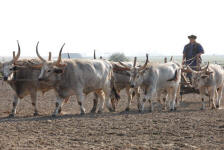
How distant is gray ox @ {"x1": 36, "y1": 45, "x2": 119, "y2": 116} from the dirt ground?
0.88 meters

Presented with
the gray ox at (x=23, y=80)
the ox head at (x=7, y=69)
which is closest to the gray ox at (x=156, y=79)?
the gray ox at (x=23, y=80)

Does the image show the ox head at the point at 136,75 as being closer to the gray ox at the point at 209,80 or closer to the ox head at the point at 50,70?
the ox head at the point at 50,70

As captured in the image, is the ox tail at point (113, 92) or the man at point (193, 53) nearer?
the ox tail at point (113, 92)

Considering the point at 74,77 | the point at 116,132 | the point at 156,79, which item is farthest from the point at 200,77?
the point at 116,132

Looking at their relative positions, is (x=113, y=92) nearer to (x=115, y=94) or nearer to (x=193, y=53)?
(x=115, y=94)

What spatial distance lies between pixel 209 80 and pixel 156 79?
228 centimetres

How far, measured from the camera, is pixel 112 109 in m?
14.1

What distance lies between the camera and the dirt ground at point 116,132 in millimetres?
8156

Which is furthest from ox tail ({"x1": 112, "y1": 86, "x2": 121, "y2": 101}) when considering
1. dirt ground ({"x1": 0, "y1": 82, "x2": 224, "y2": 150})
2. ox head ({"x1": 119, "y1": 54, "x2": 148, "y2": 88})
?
dirt ground ({"x1": 0, "y1": 82, "x2": 224, "y2": 150})

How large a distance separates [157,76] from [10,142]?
6647mm

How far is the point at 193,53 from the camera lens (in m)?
16.1

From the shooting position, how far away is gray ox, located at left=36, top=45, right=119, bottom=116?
1230 centimetres

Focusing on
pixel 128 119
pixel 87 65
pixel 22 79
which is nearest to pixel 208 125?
pixel 128 119

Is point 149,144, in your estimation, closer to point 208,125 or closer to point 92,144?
point 92,144
